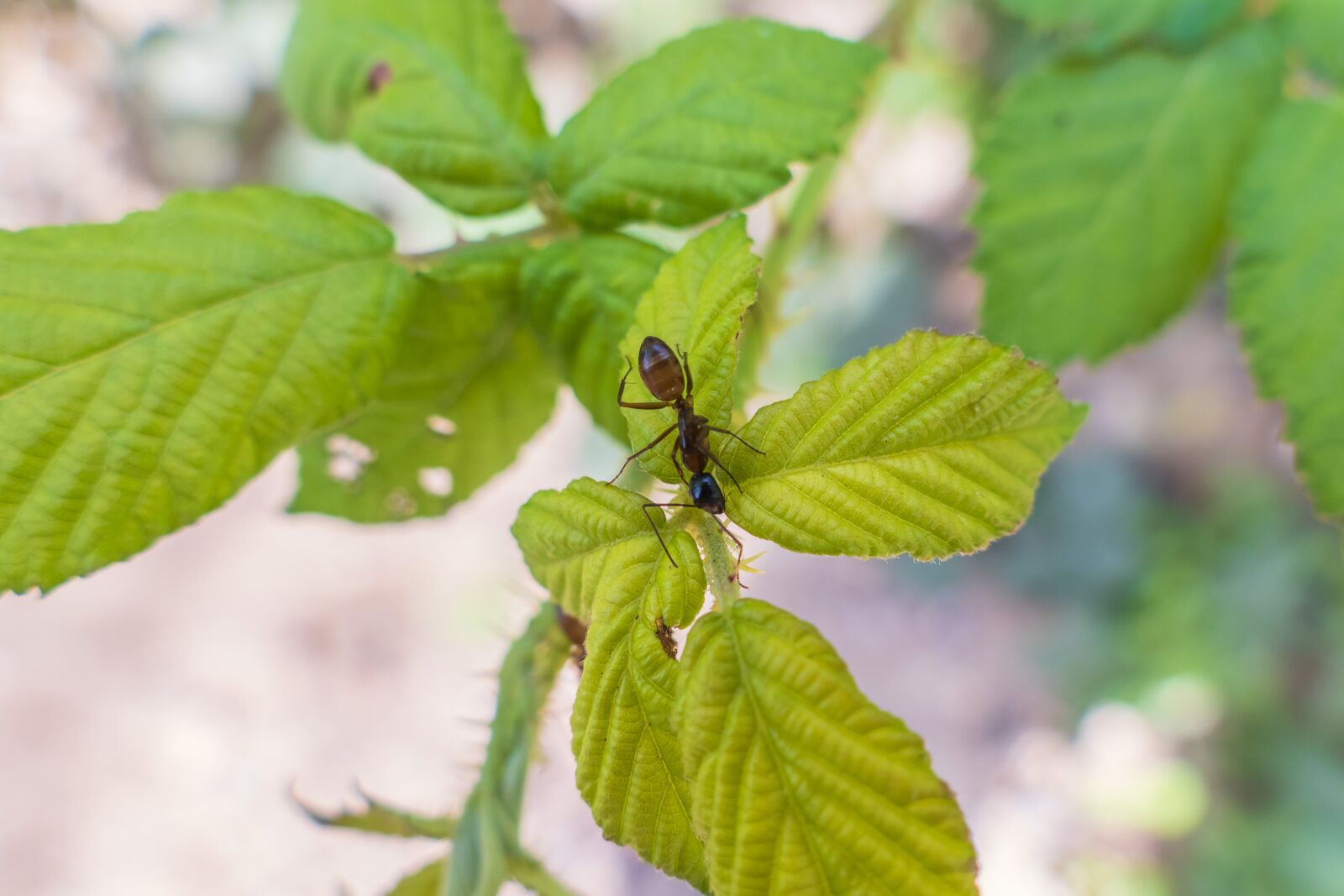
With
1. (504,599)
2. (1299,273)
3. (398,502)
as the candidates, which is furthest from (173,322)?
(504,599)

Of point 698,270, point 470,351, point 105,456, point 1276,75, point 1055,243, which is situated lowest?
point 105,456

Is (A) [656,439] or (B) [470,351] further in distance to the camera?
(B) [470,351]

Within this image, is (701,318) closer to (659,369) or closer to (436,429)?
(659,369)

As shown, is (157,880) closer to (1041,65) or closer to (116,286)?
(116,286)

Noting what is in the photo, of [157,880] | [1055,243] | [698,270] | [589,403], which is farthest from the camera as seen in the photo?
[157,880]

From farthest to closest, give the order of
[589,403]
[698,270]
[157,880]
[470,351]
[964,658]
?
[964,658], [157,880], [470,351], [589,403], [698,270]

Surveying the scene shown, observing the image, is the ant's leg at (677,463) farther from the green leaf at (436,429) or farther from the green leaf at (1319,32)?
the green leaf at (1319,32)

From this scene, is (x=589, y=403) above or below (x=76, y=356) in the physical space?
above

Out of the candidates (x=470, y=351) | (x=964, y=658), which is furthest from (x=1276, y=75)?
(x=964, y=658)
